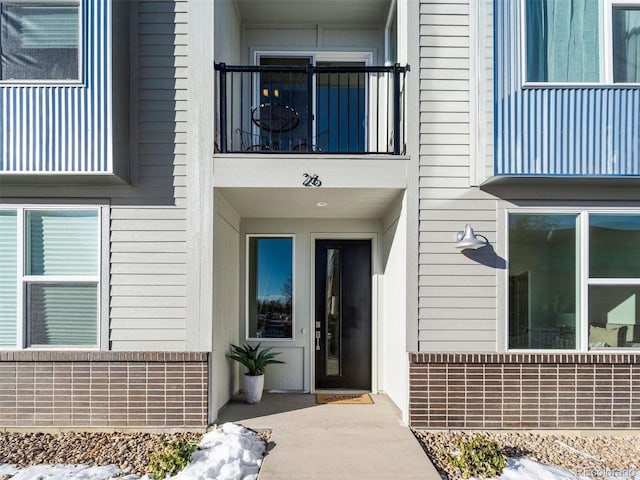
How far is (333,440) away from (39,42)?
5.00m

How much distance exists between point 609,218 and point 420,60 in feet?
8.68

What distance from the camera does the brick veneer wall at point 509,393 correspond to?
4.43 metres

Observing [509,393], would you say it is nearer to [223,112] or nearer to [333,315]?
[333,315]

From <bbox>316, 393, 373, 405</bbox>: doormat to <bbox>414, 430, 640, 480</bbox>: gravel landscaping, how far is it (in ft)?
3.72

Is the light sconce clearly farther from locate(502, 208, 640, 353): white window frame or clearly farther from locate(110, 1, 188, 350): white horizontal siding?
locate(110, 1, 188, 350): white horizontal siding

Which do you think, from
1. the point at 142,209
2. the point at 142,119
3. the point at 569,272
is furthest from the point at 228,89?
the point at 569,272

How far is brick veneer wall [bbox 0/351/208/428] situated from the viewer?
4426 millimetres

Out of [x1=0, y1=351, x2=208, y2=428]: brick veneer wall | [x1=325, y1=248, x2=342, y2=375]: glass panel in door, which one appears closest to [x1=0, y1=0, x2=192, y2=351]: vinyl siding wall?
[x1=0, y1=351, x2=208, y2=428]: brick veneer wall

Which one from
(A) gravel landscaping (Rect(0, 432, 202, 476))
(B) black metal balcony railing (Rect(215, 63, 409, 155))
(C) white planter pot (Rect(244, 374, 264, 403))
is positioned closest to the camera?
(A) gravel landscaping (Rect(0, 432, 202, 476))

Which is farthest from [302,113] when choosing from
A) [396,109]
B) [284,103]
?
[396,109]

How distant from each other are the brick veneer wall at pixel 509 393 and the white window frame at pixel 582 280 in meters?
0.15

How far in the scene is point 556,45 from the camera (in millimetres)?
4254

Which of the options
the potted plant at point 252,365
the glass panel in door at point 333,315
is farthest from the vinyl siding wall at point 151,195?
the glass panel in door at point 333,315

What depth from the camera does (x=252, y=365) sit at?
535cm
